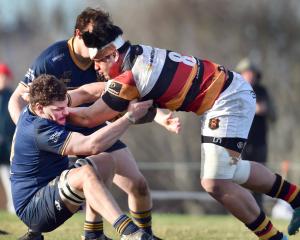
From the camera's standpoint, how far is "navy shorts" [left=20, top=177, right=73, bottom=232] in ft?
25.6

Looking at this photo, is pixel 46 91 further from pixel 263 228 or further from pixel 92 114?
pixel 263 228

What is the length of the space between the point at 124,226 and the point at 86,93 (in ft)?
4.85

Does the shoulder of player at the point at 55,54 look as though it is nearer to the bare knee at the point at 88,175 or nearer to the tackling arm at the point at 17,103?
the tackling arm at the point at 17,103

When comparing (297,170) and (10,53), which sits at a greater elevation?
(297,170)

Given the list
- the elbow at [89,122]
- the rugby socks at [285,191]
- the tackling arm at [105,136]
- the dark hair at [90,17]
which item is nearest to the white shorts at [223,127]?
the rugby socks at [285,191]

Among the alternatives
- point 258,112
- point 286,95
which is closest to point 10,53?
point 286,95

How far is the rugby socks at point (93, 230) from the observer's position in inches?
334

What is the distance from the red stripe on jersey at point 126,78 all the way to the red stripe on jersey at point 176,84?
0.32 m

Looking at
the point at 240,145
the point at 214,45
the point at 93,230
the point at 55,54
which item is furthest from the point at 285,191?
the point at 214,45

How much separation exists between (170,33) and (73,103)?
831 inches

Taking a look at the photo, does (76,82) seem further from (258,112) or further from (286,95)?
(286,95)

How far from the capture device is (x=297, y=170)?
909 inches

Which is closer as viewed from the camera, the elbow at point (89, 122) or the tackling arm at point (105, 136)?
the tackling arm at point (105, 136)

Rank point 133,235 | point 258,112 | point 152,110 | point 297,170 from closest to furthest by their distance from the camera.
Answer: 1. point 133,235
2. point 152,110
3. point 258,112
4. point 297,170
